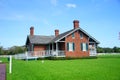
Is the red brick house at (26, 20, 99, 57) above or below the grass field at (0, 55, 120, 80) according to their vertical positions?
above

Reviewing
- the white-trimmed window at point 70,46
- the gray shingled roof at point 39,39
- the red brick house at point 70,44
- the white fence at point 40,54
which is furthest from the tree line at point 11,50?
the white-trimmed window at point 70,46

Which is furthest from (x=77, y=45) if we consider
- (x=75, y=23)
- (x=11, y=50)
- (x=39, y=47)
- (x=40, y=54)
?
(x=11, y=50)

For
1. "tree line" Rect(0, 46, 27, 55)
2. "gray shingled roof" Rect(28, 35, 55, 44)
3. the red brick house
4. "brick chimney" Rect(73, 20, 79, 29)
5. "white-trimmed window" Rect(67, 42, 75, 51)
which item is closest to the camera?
the red brick house

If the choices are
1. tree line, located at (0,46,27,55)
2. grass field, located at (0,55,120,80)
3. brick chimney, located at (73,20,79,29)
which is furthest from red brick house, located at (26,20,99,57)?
tree line, located at (0,46,27,55)

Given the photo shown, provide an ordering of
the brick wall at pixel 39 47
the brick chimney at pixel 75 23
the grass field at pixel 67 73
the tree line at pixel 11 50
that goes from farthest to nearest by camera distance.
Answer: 1. the tree line at pixel 11 50
2. the brick wall at pixel 39 47
3. the brick chimney at pixel 75 23
4. the grass field at pixel 67 73

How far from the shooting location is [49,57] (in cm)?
3462

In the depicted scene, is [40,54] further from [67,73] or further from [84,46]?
[67,73]

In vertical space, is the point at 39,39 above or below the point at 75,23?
below

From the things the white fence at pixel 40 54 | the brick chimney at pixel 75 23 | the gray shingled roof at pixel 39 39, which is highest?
the brick chimney at pixel 75 23

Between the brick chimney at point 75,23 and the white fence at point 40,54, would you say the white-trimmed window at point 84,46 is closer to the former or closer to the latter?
the brick chimney at point 75,23

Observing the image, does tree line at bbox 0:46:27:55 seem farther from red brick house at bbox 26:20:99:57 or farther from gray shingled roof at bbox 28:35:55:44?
red brick house at bbox 26:20:99:57

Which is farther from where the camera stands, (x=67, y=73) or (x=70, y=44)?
(x=70, y=44)

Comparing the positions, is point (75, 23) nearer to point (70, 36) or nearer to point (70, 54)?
point (70, 36)

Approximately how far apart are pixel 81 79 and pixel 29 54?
2462cm
